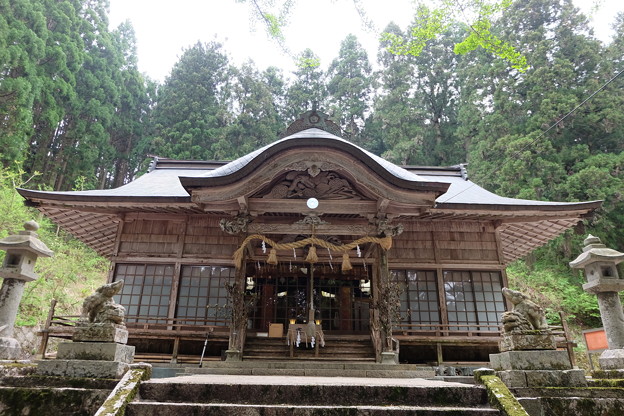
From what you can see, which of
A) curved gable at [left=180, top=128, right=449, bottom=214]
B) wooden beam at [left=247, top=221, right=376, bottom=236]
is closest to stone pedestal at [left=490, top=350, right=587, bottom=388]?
curved gable at [left=180, top=128, right=449, bottom=214]

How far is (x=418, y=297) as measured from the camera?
10555 mm

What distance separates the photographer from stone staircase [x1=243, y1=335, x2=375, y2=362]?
8.76 m

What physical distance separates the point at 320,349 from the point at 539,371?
5.41 m

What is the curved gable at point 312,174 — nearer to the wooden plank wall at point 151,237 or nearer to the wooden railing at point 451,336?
the wooden plank wall at point 151,237

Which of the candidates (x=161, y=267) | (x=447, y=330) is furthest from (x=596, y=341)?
(x=161, y=267)

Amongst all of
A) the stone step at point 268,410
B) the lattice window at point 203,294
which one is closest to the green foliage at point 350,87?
the lattice window at point 203,294

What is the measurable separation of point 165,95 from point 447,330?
102ft

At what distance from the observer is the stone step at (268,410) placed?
361 centimetres

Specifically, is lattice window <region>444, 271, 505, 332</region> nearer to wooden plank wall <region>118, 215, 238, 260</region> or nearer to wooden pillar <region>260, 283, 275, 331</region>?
wooden pillar <region>260, 283, 275, 331</region>

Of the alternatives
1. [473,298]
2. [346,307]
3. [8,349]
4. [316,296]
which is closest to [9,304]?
[8,349]

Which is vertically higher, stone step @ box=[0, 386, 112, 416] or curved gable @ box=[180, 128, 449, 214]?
curved gable @ box=[180, 128, 449, 214]

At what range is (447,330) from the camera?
996 cm

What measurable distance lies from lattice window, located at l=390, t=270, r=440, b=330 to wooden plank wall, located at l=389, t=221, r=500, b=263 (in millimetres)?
416

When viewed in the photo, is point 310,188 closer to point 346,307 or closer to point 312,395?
point 312,395
